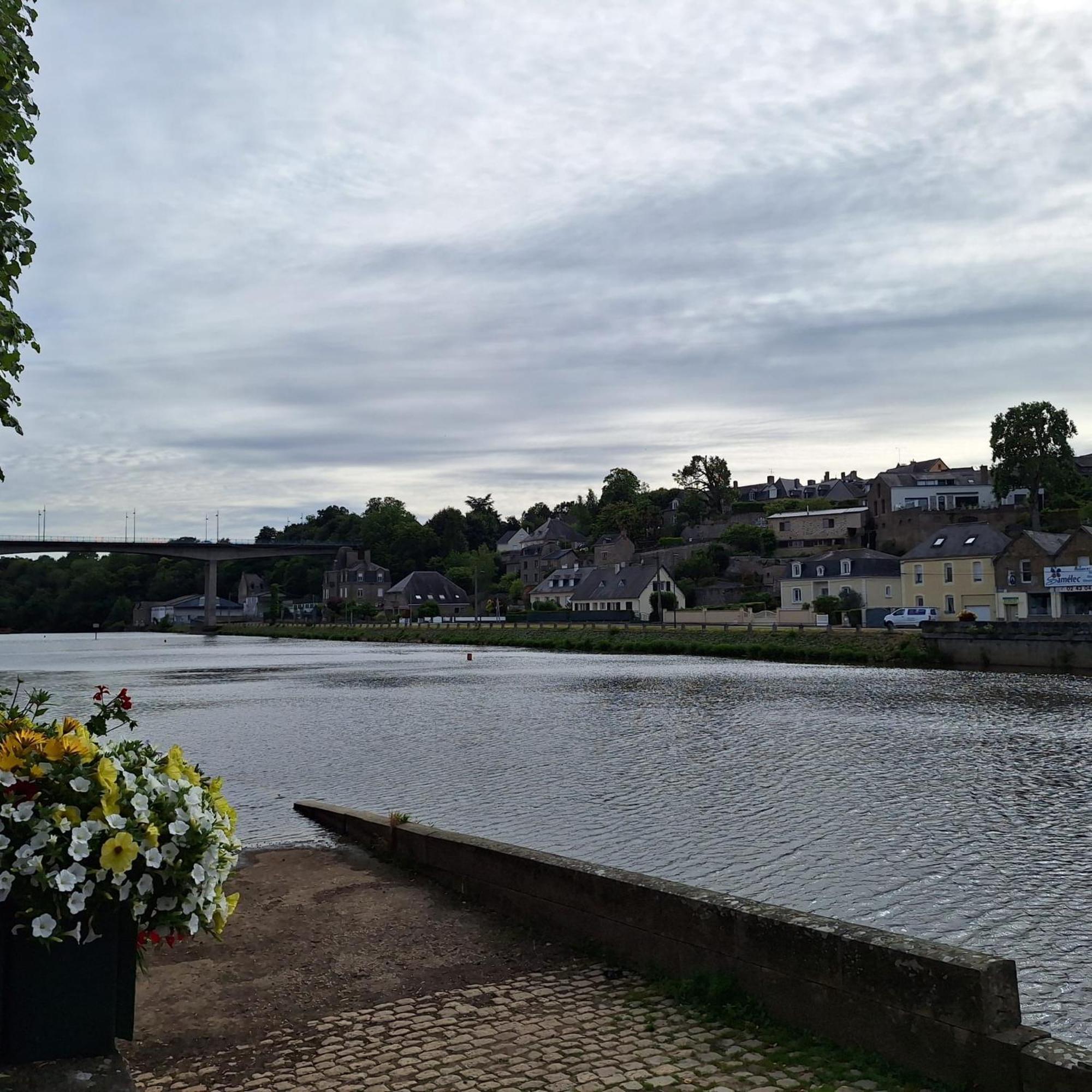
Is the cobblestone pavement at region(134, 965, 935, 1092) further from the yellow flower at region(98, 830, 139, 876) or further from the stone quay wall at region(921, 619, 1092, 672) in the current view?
the stone quay wall at region(921, 619, 1092, 672)

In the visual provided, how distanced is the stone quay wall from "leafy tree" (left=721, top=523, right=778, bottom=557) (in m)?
69.4

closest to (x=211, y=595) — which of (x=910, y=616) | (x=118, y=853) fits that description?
(x=910, y=616)

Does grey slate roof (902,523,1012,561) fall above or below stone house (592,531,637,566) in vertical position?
below

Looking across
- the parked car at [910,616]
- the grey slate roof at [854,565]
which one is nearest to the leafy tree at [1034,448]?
the grey slate roof at [854,565]

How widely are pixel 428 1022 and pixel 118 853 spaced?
10.2 feet

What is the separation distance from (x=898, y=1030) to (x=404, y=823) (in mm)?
6900

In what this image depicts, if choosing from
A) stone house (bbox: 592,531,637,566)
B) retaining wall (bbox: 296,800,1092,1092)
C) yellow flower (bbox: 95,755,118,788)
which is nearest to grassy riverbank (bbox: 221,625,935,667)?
stone house (bbox: 592,531,637,566)

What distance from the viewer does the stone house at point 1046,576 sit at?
61.4 meters

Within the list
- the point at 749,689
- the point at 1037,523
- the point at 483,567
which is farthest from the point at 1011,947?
the point at 483,567

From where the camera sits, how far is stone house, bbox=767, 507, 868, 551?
4904 inches

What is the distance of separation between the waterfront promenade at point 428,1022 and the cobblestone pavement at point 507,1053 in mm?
12

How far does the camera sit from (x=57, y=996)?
4.28 metres

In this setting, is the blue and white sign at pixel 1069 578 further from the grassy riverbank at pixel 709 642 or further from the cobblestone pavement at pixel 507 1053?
the cobblestone pavement at pixel 507 1053

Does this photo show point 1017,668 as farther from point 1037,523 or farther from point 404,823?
point 1037,523
